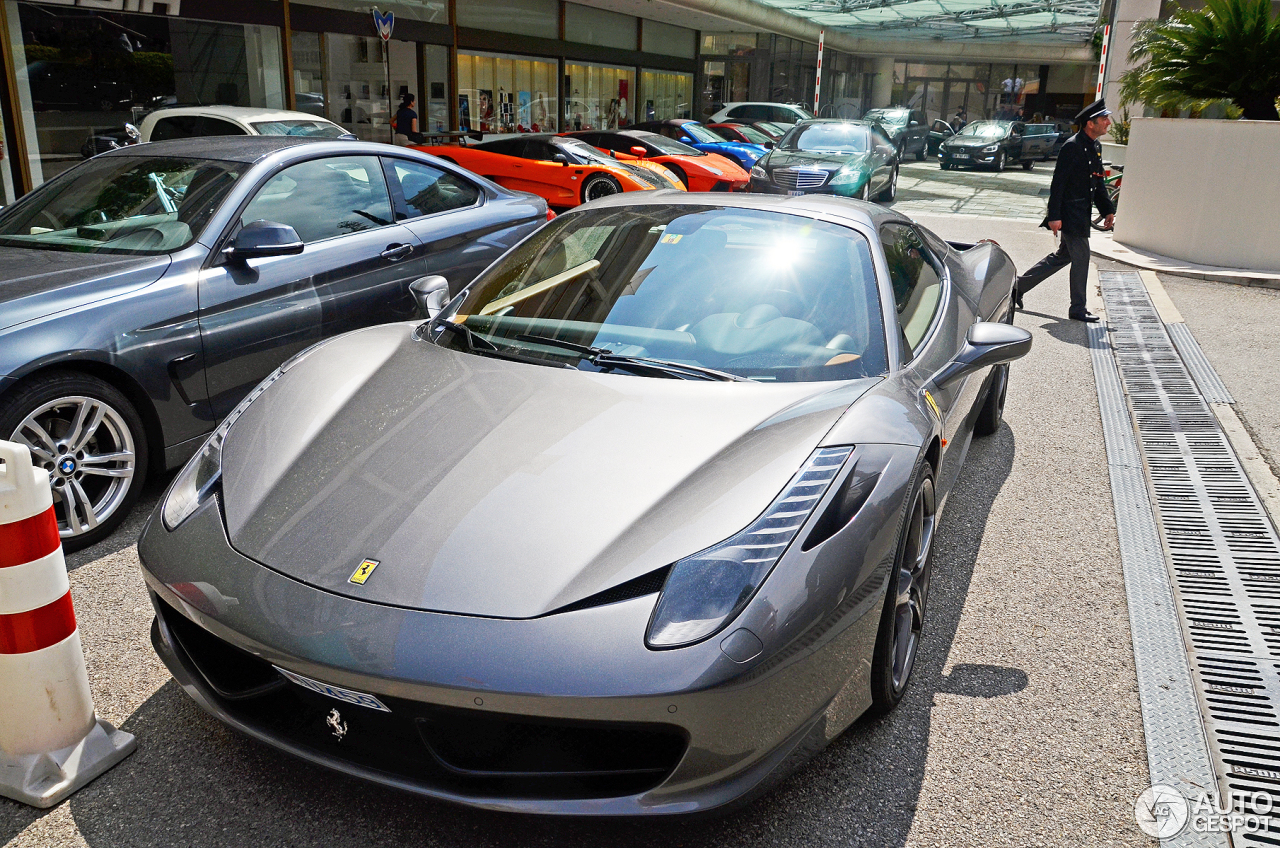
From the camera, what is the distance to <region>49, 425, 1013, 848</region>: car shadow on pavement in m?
2.25

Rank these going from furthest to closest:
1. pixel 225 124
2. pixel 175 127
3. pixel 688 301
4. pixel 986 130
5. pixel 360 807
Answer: pixel 986 130, pixel 175 127, pixel 225 124, pixel 688 301, pixel 360 807

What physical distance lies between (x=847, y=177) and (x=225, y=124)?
8774 millimetres

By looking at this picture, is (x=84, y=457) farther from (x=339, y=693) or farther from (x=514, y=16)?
(x=514, y=16)

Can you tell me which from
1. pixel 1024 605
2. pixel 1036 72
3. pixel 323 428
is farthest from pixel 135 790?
pixel 1036 72

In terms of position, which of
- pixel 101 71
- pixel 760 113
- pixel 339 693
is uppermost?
pixel 101 71

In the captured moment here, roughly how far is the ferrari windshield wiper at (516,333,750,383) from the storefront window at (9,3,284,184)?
38.7 ft

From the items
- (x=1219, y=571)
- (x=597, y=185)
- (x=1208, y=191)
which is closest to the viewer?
(x=1219, y=571)

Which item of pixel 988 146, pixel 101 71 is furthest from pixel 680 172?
pixel 988 146

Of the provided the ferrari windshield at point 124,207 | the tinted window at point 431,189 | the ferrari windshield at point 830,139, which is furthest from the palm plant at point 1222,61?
the ferrari windshield at point 124,207

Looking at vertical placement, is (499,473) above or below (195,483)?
above

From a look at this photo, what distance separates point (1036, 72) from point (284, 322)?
58.0m

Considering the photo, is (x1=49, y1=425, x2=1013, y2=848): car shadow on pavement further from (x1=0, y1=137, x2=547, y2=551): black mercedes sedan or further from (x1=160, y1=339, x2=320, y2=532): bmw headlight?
(x1=0, y1=137, x2=547, y2=551): black mercedes sedan

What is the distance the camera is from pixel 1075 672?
3115 millimetres

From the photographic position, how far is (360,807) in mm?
2352
